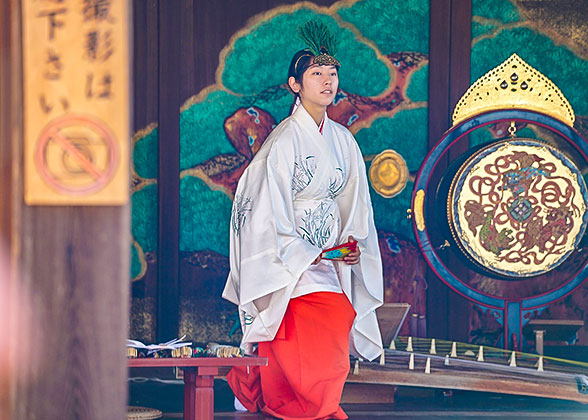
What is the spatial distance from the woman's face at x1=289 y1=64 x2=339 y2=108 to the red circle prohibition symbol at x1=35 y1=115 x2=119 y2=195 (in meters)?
3.58

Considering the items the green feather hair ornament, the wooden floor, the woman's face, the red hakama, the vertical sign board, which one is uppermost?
the green feather hair ornament

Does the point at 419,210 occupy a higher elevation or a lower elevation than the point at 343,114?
lower

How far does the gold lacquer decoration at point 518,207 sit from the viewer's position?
22.3 feet

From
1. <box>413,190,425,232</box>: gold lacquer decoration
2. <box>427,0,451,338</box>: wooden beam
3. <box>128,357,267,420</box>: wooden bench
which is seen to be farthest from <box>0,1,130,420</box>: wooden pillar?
<box>427,0,451,338</box>: wooden beam

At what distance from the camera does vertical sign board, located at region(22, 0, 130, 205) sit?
2.27 m

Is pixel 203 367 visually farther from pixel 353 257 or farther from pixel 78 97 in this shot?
pixel 78 97

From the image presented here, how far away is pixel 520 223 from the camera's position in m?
6.89

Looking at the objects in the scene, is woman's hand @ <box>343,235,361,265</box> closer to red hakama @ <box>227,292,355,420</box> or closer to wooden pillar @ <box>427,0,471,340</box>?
red hakama @ <box>227,292,355,420</box>

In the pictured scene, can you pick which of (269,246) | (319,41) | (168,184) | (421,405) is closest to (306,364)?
(269,246)

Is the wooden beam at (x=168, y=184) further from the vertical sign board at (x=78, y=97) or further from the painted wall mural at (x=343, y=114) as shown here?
the vertical sign board at (x=78, y=97)

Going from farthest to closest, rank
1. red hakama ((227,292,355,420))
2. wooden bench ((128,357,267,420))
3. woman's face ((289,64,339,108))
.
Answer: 1. woman's face ((289,64,339,108))
2. red hakama ((227,292,355,420))
3. wooden bench ((128,357,267,420))

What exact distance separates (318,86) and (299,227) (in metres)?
0.85

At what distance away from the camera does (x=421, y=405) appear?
20.4 ft

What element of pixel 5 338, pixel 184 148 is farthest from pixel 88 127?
pixel 184 148
